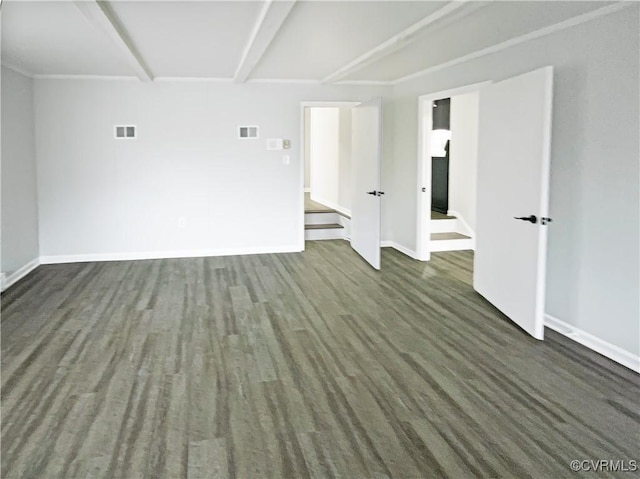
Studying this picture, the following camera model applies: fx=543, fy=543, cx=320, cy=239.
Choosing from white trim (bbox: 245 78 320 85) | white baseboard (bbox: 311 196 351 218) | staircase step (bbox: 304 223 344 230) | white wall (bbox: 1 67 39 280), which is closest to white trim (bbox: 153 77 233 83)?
white trim (bbox: 245 78 320 85)

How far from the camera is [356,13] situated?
3.68 metres

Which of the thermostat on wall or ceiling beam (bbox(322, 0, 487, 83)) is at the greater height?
ceiling beam (bbox(322, 0, 487, 83))

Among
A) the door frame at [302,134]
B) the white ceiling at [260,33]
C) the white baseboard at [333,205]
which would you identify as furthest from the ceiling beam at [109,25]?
the white baseboard at [333,205]

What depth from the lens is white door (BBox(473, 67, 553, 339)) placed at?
12.9ft

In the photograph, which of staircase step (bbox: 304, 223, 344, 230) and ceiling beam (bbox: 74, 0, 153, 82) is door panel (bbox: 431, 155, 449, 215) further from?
ceiling beam (bbox: 74, 0, 153, 82)

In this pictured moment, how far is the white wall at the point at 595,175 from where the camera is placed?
3510 mm

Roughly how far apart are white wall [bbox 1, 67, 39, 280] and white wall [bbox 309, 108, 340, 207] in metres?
4.83

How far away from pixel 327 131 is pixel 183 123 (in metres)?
4.01

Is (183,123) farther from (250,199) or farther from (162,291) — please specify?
(162,291)

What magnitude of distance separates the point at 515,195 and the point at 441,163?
4.80 meters

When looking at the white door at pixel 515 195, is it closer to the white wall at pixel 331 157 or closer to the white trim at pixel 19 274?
the white wall at pixel 331 157

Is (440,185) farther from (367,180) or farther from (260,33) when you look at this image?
(260,33)

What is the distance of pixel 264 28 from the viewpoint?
385cm

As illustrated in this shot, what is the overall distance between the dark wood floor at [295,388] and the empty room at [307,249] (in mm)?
20
